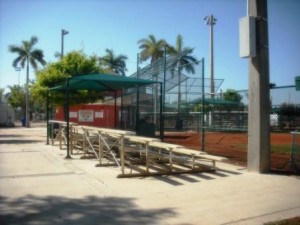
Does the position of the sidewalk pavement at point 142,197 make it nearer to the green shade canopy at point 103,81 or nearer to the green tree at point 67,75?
the green shade canopy at point 103,81

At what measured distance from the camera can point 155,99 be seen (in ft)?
60.7

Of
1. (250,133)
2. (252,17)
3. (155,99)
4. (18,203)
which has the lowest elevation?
(18,203)

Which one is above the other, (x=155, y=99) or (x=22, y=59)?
(x=22, y=59)

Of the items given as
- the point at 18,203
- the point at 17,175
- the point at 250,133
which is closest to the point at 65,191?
the point at 18,203

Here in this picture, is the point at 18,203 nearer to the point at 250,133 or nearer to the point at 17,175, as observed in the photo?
the point at 17,175

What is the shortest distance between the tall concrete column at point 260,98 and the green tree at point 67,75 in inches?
567

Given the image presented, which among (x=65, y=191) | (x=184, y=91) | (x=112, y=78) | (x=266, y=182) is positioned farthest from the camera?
(x=184, y=91)

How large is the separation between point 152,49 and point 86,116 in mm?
27859

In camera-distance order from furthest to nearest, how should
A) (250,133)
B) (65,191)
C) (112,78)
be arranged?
(112,78) < (250,133) < (65,191)

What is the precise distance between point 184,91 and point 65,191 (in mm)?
11299

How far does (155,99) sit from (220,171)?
8.99 m

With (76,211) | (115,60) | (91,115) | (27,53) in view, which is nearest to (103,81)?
(76,211)

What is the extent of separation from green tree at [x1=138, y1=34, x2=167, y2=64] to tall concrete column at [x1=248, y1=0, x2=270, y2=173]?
151 feet

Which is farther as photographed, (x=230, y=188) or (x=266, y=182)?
(x=266, y=182)
